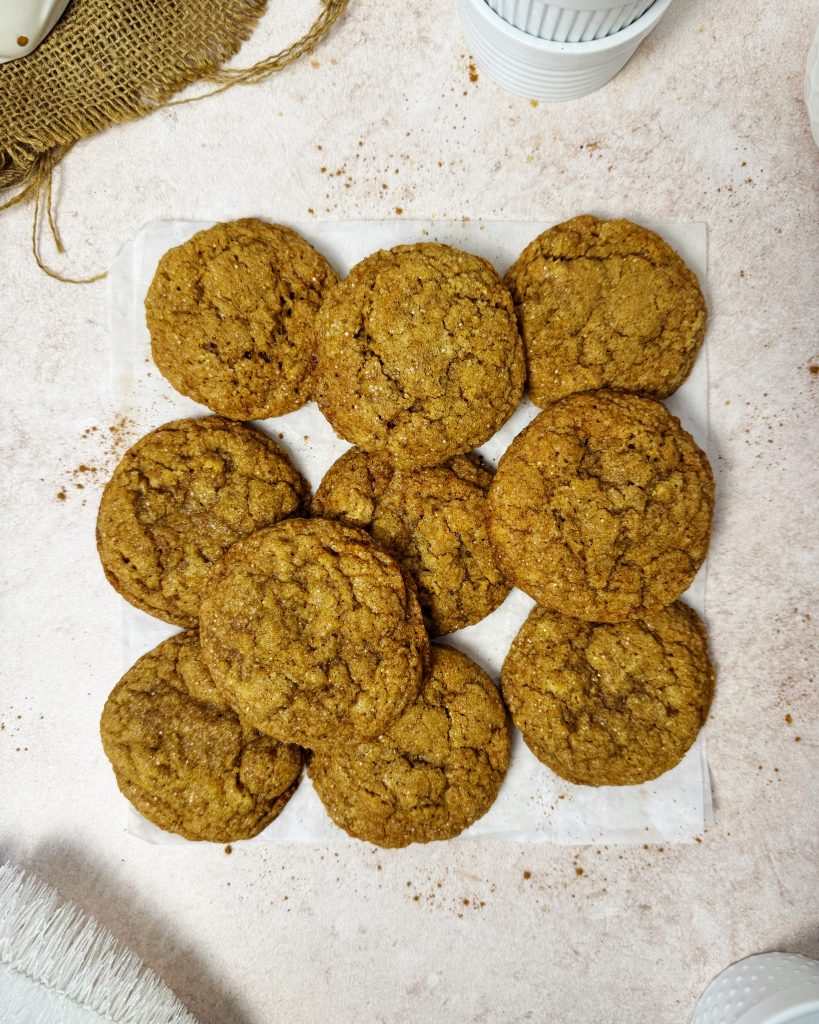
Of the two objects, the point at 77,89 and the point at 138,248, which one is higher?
the point at 77,89

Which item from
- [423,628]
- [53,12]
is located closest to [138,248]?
[53,12]

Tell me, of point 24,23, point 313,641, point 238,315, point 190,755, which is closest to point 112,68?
point 24,23

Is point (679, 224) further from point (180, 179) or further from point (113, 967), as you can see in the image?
point (113, 967)

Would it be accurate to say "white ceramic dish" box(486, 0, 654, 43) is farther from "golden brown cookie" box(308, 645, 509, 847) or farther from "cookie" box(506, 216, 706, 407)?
"golden brown cookie" box(308, 645, 509, 847)

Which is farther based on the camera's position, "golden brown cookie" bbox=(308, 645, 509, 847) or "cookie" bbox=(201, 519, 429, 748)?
"golden brown cookie" bbox=(308, 645, 509, 847)

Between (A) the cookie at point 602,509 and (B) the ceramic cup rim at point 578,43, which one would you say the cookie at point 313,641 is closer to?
(A) the cookie at point 602,509

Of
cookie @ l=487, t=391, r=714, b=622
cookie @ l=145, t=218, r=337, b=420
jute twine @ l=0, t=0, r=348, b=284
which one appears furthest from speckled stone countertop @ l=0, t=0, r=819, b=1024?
cookie @ l=487, t=391, r=714, b=622
